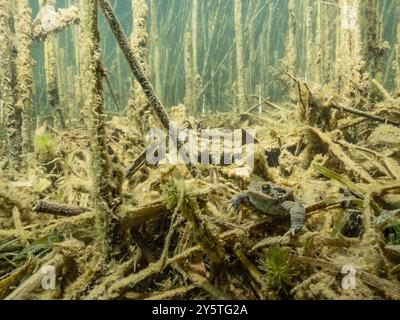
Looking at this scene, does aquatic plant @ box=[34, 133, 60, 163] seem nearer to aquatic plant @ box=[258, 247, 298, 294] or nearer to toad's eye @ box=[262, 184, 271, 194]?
toad's eye @ box=[262, 184, 271, 194]

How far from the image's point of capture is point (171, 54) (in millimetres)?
14328

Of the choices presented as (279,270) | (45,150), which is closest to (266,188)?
(279,270)

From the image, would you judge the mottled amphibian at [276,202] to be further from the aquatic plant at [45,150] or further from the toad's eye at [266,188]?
the aquatic plant at [45,150]

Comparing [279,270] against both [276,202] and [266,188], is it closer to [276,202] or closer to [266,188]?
[276,202]

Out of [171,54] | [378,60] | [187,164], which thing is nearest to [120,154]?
[187,164]

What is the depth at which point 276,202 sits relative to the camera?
1.71 metres

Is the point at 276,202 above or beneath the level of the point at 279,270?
above

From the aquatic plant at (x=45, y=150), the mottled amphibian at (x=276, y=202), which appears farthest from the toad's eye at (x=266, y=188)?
the aquatic plant at (x=45, y=150)

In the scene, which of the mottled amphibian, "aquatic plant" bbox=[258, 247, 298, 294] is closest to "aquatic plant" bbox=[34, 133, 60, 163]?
the mottled amphibian

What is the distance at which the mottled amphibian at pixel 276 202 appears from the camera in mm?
1630

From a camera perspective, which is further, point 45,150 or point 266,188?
point 45,150

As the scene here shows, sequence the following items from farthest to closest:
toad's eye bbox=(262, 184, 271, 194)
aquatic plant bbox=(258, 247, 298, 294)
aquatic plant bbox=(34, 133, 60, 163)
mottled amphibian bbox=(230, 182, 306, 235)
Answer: aquatic plant bbox=(34, 133, 60, 163) → toad's eye bbox=(262, 184, 271, 194) → mottled amphibian bbox=(230, 182, 306, 235) → aquatic plant bbox=(258, 247, 298, 294)

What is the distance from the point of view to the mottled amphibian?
64.2 inches
